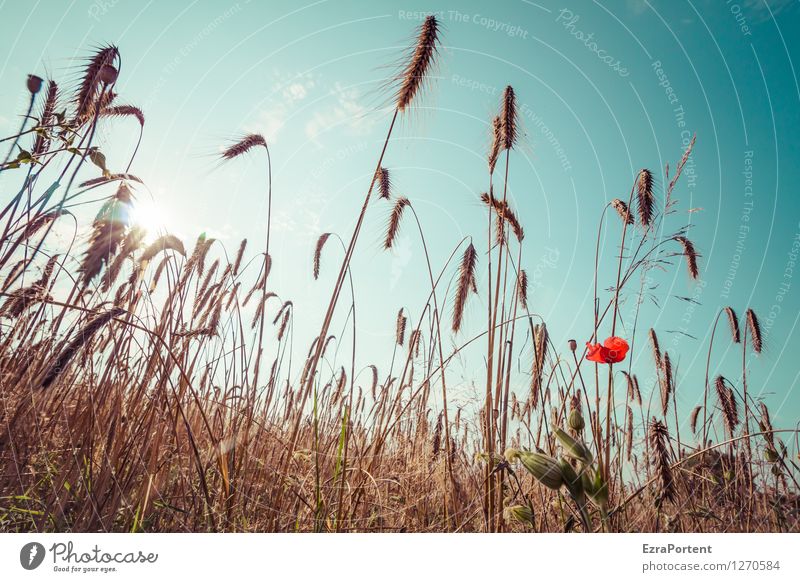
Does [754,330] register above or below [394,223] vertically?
below

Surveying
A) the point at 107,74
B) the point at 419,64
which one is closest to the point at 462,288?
the point at 419,64

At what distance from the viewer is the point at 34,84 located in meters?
Answer: 1.59

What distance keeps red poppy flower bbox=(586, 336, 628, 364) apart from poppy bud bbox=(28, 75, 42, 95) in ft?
8.11

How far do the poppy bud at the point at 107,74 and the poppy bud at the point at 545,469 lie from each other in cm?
197

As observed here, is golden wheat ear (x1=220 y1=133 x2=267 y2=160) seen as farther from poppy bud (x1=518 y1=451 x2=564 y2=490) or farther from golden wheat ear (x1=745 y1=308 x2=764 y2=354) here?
golden wheat ear (x1=745 y1=308 x2=764 y2=354)

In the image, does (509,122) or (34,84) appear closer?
(34,84)

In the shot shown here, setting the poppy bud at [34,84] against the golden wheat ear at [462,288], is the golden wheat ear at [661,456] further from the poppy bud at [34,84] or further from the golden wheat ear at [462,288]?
the poppy bud at [34,84]

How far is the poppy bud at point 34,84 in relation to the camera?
1.56 meters

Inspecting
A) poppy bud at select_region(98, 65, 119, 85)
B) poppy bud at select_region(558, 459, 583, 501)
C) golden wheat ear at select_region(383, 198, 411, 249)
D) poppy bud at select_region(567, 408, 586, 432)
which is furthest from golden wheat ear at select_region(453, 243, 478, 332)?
poppy bud at select_region(98, 65, 119, 85)

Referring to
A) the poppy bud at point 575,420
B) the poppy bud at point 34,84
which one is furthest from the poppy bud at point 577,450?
the poppy bud at point 34,84

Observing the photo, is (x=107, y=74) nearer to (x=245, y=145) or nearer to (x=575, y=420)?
(x=245, y=145)

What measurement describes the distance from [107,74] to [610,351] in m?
2.26
